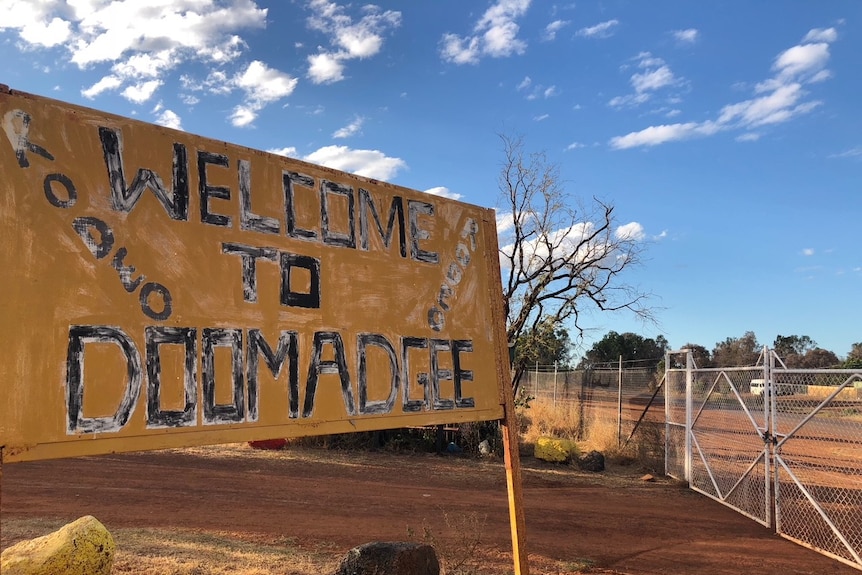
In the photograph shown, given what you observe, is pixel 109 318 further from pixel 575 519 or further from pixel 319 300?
pixel 575 519

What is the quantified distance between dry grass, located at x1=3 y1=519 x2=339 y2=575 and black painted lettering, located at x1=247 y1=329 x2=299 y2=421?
3205 mm

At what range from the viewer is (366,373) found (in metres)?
3.44

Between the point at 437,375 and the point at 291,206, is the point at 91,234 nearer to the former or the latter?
the point at 291,206

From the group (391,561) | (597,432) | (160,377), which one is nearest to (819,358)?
(597,432)

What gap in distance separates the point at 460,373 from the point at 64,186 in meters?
2.39

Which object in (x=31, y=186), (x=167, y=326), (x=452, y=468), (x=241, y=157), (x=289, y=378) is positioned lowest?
(x=452, y=468)

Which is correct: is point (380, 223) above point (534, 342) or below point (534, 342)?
above

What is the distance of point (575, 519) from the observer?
8.31 meters

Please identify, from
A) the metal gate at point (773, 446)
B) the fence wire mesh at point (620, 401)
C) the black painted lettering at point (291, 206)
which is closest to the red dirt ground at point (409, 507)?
the metal gate at point (773, 446)

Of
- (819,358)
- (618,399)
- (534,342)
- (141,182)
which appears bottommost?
(819,358)

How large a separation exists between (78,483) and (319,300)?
27.4ft

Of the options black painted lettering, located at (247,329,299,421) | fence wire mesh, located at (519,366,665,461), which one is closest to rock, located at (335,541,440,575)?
black painted lettering, located at (247,329,299,421)

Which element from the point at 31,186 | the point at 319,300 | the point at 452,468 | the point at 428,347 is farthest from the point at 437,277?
the point at 452,468

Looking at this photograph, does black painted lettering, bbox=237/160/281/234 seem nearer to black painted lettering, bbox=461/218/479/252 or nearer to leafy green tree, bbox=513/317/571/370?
black painted lettering, bbox=461/218/479/252
